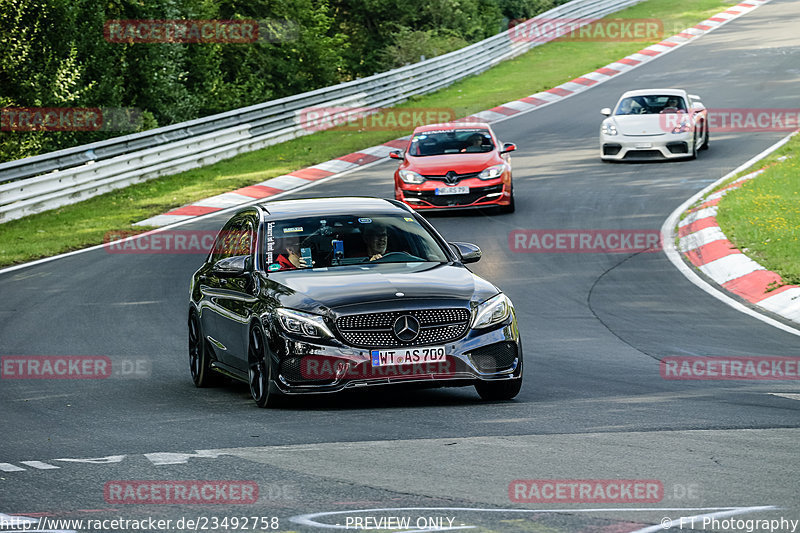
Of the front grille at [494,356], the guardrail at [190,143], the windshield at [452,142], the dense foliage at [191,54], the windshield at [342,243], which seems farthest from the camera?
the dense foliage at [191,54]

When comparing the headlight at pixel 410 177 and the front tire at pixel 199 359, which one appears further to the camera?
the headlight at pixel 410 177

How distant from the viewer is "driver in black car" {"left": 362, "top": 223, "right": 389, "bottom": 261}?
9.65 metres

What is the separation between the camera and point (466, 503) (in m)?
5.78

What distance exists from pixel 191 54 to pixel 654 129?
14905 mm

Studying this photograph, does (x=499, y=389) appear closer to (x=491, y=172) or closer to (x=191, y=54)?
(x=491, y=172)

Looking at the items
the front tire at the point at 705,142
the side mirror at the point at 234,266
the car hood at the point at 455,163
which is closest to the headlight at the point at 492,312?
the side mirror at the point at 234,266

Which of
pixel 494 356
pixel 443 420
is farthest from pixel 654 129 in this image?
pixel 443 420

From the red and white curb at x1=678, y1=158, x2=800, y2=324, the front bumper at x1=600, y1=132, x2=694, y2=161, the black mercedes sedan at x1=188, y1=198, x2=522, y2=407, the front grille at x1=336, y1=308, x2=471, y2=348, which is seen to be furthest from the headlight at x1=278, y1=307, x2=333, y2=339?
the front bumper at x1=600, y1=132, x2=694, y2=161

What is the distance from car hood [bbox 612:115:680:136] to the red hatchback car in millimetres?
4660

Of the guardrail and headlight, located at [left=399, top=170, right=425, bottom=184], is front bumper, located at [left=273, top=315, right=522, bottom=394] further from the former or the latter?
the guardrail

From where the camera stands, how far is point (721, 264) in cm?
1605

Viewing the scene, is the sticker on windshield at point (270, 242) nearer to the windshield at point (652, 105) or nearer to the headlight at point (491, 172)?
the headlight at point (491, 172)

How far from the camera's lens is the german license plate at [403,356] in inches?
334

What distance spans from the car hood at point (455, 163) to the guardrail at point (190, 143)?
706 cm
